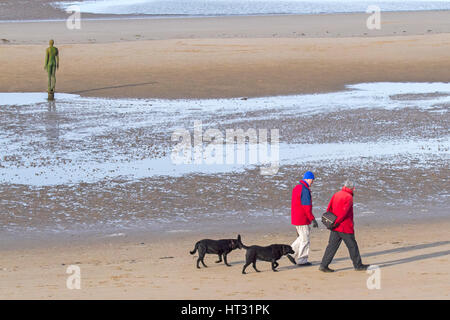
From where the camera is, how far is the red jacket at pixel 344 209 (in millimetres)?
10570

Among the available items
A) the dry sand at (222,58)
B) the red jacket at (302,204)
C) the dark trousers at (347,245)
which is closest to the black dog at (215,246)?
the red jacket at (302,204)

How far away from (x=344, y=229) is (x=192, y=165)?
22.8ft

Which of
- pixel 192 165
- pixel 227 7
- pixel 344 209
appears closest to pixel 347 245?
pixel 344 209

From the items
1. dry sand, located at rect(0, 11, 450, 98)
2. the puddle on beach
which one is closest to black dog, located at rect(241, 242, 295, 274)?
the puddle on beach

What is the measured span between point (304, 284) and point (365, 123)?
12.2 metres

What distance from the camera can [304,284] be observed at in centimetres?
1007

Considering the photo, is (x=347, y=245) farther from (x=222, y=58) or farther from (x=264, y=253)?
(x=222, y=58)

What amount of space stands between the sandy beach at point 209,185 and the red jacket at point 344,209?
601mm

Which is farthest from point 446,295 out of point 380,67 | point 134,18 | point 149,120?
point 134,18

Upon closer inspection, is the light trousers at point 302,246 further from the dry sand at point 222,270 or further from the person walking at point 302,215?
the dry sand at point 222,270

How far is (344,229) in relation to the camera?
10672mm

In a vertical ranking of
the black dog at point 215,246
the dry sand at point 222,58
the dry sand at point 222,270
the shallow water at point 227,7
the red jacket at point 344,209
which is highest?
the shallow water at point 227,7

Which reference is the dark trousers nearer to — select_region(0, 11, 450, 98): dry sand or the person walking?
the person walking

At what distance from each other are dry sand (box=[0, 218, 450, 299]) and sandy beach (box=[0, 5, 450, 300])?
0.03 m
